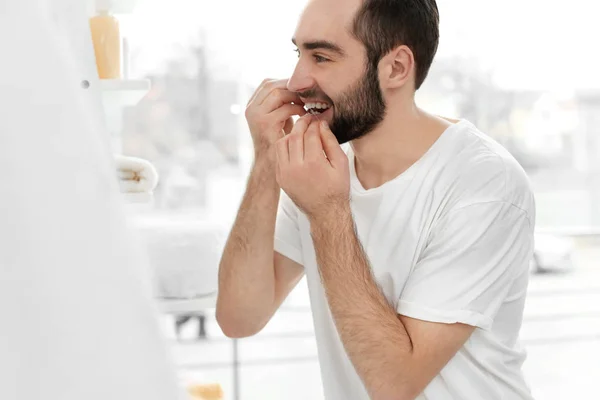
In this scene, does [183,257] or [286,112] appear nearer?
[286,112]

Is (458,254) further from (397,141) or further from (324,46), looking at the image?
(324,46)

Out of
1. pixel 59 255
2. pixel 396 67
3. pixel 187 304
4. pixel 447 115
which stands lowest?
pixel 447 115

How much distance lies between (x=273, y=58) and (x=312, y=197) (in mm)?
1891

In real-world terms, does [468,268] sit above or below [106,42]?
below

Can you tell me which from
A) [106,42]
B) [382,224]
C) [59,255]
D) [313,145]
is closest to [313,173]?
[313,145]

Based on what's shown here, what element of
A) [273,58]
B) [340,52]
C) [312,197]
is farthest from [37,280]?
[273,58]

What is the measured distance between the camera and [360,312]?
3.09ft

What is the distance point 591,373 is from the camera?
315 cm

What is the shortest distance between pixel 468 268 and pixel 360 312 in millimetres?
176

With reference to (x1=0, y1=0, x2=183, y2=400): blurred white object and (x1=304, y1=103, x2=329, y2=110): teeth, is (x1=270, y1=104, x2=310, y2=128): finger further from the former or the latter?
(x1=0, y1=0, x2=183, y2=400): blurred white object

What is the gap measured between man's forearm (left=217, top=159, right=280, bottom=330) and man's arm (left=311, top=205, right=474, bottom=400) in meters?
0.18

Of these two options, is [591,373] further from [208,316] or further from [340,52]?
[340,52]

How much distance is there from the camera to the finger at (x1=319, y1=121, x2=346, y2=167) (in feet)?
3.30

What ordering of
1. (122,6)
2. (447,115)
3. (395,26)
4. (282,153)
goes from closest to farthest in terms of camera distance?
(282,153) < (395,26) < (122,6) < (447,115)
